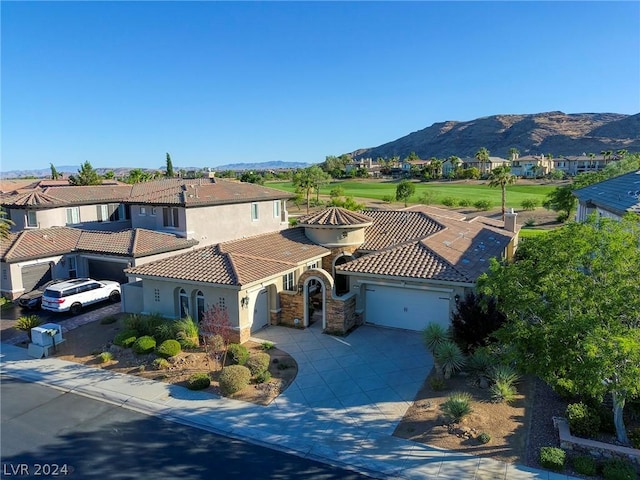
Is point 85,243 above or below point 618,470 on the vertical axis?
above

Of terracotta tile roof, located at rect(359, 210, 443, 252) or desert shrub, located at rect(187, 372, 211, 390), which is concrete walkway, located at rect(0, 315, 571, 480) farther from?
terracotta tile roof, located at rect(359, 210, 443, 252)

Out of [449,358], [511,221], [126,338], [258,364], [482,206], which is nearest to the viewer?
[449,358]

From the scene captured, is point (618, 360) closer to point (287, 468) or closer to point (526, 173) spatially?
point (287, 468)

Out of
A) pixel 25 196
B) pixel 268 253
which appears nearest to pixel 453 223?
pixel 268 253

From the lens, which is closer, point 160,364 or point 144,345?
point 160,364

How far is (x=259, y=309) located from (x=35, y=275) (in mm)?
15621

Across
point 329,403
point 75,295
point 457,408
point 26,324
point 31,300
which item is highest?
point 75,295

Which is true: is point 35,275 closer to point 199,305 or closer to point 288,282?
point 199,305

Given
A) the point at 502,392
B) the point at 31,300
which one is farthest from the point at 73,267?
the point at 502,392

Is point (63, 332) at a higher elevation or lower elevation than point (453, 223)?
lower

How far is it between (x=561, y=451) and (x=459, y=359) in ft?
16.0

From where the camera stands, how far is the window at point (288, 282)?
2231cm

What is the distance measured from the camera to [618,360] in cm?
1004

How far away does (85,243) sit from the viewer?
28828 mm
